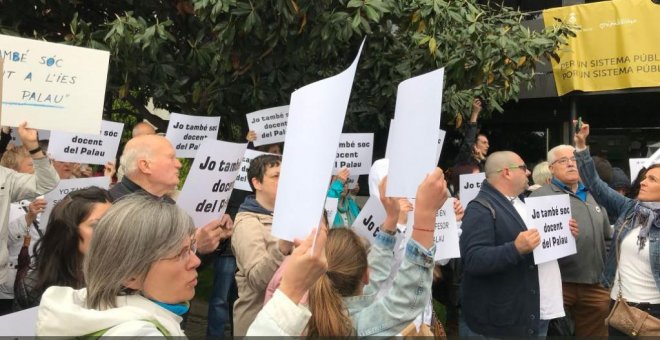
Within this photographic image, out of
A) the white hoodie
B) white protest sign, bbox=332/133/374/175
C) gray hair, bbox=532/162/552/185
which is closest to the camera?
the white hoodie

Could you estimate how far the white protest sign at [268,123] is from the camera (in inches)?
233

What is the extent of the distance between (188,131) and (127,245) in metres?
3.82

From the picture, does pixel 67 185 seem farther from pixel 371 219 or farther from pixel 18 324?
pixel 18 324

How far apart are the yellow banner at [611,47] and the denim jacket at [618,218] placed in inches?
151

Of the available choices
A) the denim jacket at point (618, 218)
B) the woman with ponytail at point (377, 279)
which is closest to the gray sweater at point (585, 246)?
the denim jacket at point (618, 218)

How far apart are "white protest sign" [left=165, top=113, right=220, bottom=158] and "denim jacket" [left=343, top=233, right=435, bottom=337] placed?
135 inches

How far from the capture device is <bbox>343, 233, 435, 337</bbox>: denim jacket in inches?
84.0

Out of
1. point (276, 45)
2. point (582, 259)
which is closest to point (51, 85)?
point (276, 45)

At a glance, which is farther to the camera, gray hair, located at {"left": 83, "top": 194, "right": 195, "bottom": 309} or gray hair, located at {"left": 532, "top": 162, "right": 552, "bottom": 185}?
gray hair, located at {"left": 532, "top": 162, "right": 552, "bottom": 185}

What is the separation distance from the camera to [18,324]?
2.59 meters

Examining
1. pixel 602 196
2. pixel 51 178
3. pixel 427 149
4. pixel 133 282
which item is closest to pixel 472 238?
pixel 602 196

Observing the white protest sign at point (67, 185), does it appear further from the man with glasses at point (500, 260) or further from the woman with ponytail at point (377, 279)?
the woman with ponytail at point (377, 279)

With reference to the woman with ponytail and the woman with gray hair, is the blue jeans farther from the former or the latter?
the woman with gray hair

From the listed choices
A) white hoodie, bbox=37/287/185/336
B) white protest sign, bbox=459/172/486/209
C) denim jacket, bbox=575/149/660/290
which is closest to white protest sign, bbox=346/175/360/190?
white protest sign, bbox=459/172/486/209
